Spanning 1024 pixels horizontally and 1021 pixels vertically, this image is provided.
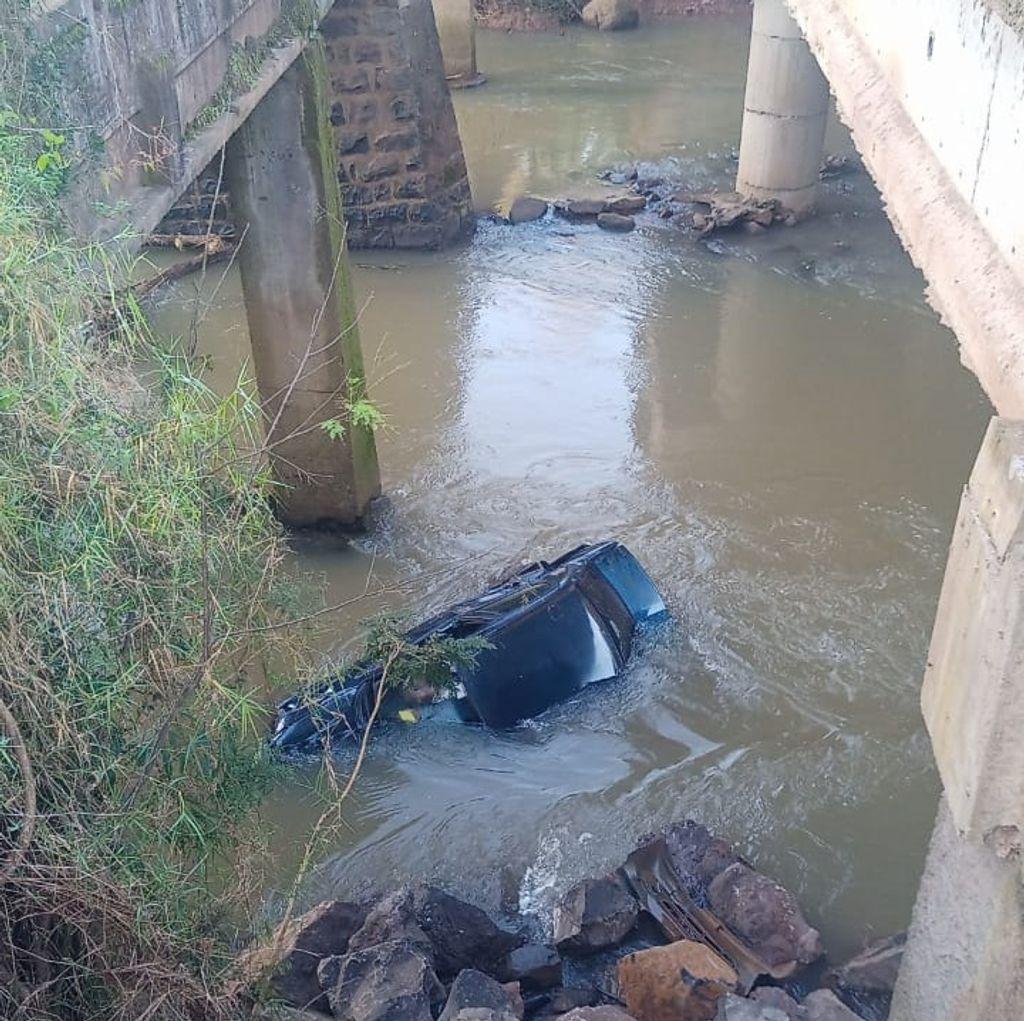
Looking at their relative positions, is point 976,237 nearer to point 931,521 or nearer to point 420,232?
point 931,521

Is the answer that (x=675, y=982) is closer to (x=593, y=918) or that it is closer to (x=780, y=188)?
(x=593, y=918)

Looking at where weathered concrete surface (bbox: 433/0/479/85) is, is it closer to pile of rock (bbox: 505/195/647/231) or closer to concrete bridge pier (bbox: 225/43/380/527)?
pile of rock (bbox: 505/195/647/231)

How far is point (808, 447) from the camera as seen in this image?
9.84 metres

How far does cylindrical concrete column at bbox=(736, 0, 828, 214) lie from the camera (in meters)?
13.5

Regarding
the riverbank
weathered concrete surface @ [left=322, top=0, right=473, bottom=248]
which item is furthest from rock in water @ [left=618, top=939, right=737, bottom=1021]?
the riverbank

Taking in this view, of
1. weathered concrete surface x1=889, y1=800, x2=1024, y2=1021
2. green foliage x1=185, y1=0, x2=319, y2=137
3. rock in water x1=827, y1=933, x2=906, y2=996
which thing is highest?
green foliage x1=185, y1=0, x2=319, y2=137

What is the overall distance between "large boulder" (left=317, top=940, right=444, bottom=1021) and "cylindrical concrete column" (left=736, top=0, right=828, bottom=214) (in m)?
11.6

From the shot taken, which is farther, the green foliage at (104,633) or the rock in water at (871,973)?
the rock in water at (871,973)

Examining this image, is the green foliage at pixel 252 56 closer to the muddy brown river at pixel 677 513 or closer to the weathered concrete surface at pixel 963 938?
the muddy brown river at pixel 677 513

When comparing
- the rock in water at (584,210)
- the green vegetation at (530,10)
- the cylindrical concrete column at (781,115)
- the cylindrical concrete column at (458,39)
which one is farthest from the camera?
the green vegetation at (530,10)

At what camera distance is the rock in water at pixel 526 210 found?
14305mm

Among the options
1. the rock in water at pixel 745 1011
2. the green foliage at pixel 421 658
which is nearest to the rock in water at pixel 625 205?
the green foliage at pixel 421 658

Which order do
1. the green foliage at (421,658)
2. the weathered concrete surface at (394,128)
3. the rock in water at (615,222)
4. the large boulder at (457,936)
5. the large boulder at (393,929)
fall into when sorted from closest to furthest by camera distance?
the large boulder at (393,929) → the large boulder at (457,936) → the green foliage at (421,658) → the weathered concrete surface at (394,128) → the rock in water at (615,222)

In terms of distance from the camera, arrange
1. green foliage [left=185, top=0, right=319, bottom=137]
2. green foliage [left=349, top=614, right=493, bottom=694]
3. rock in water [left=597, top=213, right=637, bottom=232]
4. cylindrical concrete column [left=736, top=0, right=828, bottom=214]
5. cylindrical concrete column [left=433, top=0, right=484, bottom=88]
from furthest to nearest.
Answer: cylindrical concrete column [left=433, top=0, right=484, bottom=88], rock in water [left=597, top=213, right=637, bottom=232], cylindrical concrete column [left=736, top=0, right=828, bottom=214], green foliage [left=349, top=614, right=493, bottom=694], green foliage [left=185, top=0, right=319, bottom=137]
